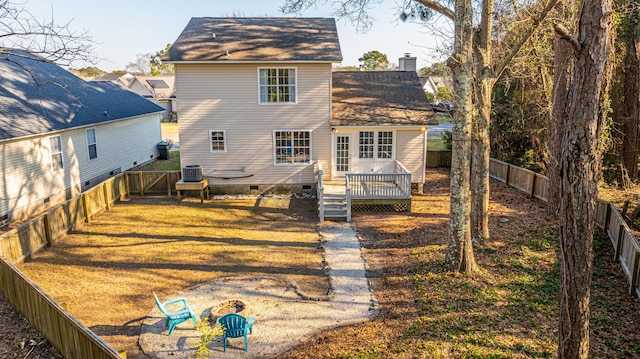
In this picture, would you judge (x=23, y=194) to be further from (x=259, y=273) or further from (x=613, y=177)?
(x=613, y=177)

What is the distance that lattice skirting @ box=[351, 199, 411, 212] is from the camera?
15.9m

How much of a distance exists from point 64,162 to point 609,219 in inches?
761

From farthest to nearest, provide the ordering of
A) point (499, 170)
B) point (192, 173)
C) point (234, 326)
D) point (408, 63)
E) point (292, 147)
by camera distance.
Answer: point (408, 63)
point (499, 170)
point (292, 147)
point (192, 173)
point (234, 326)

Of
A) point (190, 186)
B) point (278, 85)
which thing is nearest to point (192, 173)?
point (190, 186)

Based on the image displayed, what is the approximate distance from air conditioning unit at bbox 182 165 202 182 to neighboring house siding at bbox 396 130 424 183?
8.35m

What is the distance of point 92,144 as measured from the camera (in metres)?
19.6

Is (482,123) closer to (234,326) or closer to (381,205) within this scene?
(381,205)

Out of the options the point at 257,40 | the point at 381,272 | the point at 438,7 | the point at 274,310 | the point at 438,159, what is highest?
the point at 257,40

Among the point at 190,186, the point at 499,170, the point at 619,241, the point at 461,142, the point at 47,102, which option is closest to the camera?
the point at 461,142

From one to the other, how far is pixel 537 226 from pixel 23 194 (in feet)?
56.9

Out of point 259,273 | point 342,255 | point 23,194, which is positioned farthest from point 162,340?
point 23,194

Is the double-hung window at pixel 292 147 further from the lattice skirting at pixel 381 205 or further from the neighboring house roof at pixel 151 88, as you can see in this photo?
the neighboring house roof at pixel 151 88

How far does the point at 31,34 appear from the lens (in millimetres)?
9625

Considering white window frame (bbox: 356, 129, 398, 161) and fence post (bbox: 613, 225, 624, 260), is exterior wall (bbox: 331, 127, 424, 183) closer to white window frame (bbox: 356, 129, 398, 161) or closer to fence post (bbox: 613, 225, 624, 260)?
white window frame (bbox: 356, 129, 398, 161)
